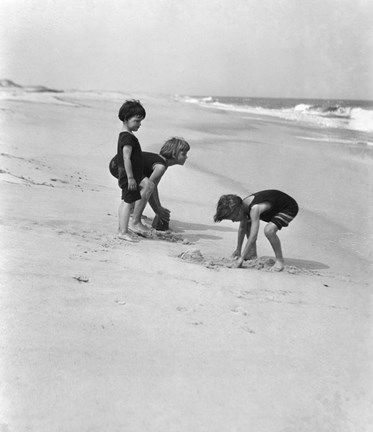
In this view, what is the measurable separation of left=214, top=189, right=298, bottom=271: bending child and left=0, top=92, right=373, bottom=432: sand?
0.48ft

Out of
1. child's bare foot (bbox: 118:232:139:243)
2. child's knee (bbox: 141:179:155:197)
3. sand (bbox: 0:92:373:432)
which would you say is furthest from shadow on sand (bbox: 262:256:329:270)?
child's knee (bbox: 141:179:155:197)

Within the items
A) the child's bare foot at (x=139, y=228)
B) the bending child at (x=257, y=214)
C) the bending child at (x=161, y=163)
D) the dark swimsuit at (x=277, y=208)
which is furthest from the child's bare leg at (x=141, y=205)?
the dark swimsuit at (x=277, y=208)

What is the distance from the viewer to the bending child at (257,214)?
4.09 metres

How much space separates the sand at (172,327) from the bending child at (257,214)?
0.15 meters

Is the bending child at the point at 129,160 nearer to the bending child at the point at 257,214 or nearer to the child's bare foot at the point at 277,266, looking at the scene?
the bending child at the point at 257,214

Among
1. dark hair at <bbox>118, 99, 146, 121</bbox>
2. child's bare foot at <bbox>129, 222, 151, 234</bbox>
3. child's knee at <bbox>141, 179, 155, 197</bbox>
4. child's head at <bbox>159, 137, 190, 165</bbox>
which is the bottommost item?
child's bare foot at <bbox>129, 222, 151, 234</bbox>

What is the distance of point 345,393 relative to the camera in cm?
224

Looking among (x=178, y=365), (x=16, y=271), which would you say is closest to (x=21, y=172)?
(x=16, y=271)

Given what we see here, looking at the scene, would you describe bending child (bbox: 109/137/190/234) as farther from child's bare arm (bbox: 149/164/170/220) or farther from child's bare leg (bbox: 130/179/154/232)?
child's bare leg (bbox: 130/179/154/232)

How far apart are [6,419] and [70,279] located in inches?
45.2

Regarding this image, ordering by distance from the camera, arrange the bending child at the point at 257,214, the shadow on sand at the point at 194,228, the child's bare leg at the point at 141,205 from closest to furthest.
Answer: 1. the bending child at the point at 257,214
2. the child's bare leg at the point at 141,205
3. the shadow on sand at the point at 194,228

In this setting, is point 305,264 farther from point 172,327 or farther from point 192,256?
point 172,327

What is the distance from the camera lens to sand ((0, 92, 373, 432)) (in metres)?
1.96

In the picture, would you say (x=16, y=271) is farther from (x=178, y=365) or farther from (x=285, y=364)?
(x=285, y=364)
